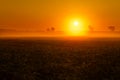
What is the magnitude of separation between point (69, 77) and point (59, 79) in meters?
1.36

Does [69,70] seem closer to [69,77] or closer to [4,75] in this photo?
[69,77]

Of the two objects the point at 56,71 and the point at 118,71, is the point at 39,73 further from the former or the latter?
the point at 118,71

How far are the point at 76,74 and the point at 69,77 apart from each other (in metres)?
2.10

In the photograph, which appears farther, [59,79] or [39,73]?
[39,73]

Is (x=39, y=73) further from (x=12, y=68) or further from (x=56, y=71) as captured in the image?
(x=12, y=68)

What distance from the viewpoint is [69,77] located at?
2814 cm

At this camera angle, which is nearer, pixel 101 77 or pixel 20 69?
pixel 101 77

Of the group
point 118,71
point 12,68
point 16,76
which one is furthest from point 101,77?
point 12,68

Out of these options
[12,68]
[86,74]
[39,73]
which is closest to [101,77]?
[86,74]

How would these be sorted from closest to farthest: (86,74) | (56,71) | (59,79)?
(59,79), (86,74), (56,71)

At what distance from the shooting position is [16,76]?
91.9 feet

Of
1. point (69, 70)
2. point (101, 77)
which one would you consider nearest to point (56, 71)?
point (69, 70)

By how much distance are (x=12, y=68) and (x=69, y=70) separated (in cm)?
712

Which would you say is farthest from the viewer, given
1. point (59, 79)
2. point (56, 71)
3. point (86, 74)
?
point (56, 71)
